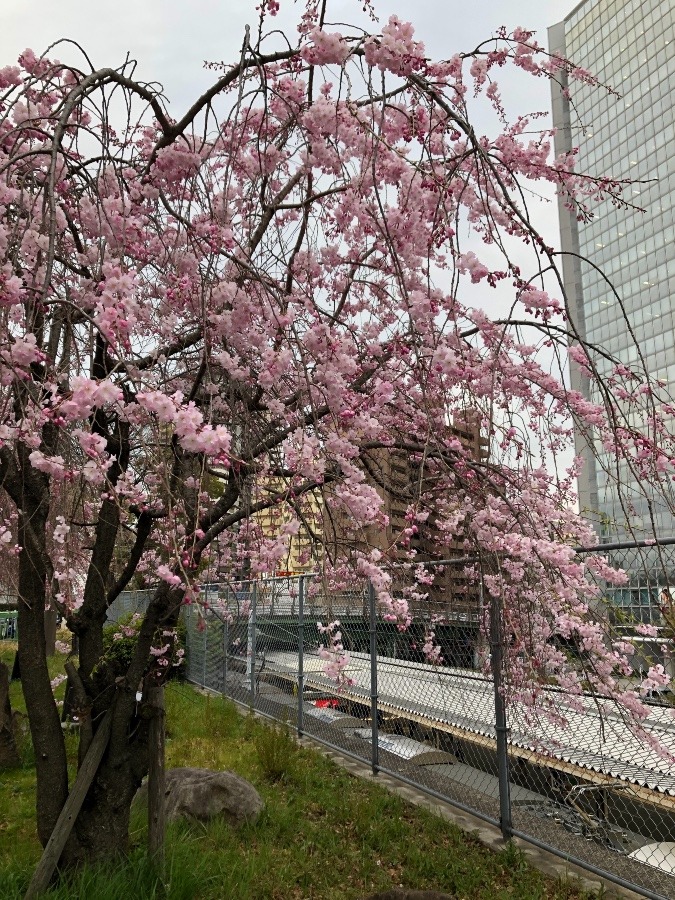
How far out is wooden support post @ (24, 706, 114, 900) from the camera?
3.08 meters

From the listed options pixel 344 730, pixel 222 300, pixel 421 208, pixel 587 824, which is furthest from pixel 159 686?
pixel 344 730

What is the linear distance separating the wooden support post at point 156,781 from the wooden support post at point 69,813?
23cm

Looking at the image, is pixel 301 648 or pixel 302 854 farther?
pixel 301 648

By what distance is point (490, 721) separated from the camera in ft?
15.2

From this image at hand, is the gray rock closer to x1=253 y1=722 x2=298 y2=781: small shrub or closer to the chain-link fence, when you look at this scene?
x1=253 y1=722 x2=298 y2=781: small shrub

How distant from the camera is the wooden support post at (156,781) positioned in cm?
339

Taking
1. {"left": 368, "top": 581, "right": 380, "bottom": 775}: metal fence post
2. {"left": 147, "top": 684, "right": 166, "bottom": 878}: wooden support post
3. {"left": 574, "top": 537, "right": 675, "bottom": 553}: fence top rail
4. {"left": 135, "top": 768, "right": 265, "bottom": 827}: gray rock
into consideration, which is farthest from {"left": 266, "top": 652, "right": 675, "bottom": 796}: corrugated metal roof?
{"left": 147, "top": 684, "right": 166, "bottom": 878}: wooden support post

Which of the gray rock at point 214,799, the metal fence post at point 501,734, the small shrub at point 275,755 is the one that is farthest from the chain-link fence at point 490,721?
the gray rock at point 214,799

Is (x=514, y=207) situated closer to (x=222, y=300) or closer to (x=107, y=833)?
(x=222, y=300)

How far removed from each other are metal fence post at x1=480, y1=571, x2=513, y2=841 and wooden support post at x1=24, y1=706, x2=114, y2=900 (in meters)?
2.32

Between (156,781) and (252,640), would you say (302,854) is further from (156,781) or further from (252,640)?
(252,640)

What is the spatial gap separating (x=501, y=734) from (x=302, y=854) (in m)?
1.42

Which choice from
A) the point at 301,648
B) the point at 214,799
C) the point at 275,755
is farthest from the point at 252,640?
the point at 214,799

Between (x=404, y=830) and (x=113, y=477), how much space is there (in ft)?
9.78
